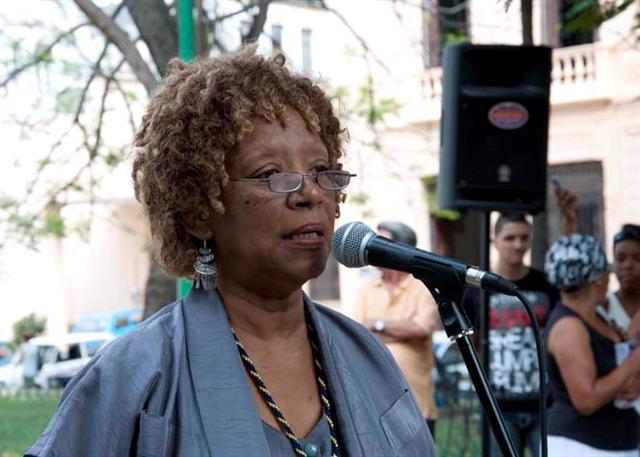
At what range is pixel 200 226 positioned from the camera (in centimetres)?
226

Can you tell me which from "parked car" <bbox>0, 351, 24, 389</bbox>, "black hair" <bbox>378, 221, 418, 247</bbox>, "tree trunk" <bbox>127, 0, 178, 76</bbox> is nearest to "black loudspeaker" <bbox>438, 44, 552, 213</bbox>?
"black hair" <bbox>378, 221, 418, 247</bbox>

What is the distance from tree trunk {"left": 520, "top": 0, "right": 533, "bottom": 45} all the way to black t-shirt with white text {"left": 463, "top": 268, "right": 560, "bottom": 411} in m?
1.48

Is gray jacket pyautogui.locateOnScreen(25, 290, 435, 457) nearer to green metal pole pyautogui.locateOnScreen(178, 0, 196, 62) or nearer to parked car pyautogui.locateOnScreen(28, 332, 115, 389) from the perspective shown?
green metal pole pyautogui.locateOnScreen(178, 0, 196, 62)

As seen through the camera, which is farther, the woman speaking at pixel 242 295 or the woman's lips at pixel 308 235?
the woman's lips at pixel 308 235

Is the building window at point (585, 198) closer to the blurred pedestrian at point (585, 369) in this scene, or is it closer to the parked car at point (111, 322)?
the parked car at point (111, 322)

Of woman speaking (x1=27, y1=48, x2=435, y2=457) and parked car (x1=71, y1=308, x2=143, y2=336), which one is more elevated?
woman speaking (x1=27, y1=48, x2=435, y2=457)

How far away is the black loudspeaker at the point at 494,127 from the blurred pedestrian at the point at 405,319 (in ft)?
1.76

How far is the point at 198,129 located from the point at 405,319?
3646mm

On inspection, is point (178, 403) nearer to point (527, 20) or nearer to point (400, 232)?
point (400, 232)

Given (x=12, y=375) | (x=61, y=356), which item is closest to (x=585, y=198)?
(x=61, y=356)

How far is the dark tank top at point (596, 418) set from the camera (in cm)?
433

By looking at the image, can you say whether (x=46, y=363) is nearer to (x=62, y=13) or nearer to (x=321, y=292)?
(x=321, y=292)

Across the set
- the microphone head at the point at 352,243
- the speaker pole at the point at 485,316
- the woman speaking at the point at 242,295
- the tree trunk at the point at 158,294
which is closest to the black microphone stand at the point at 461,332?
the microphone head at the point at 352,243

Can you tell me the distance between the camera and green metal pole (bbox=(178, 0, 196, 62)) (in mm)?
5195
